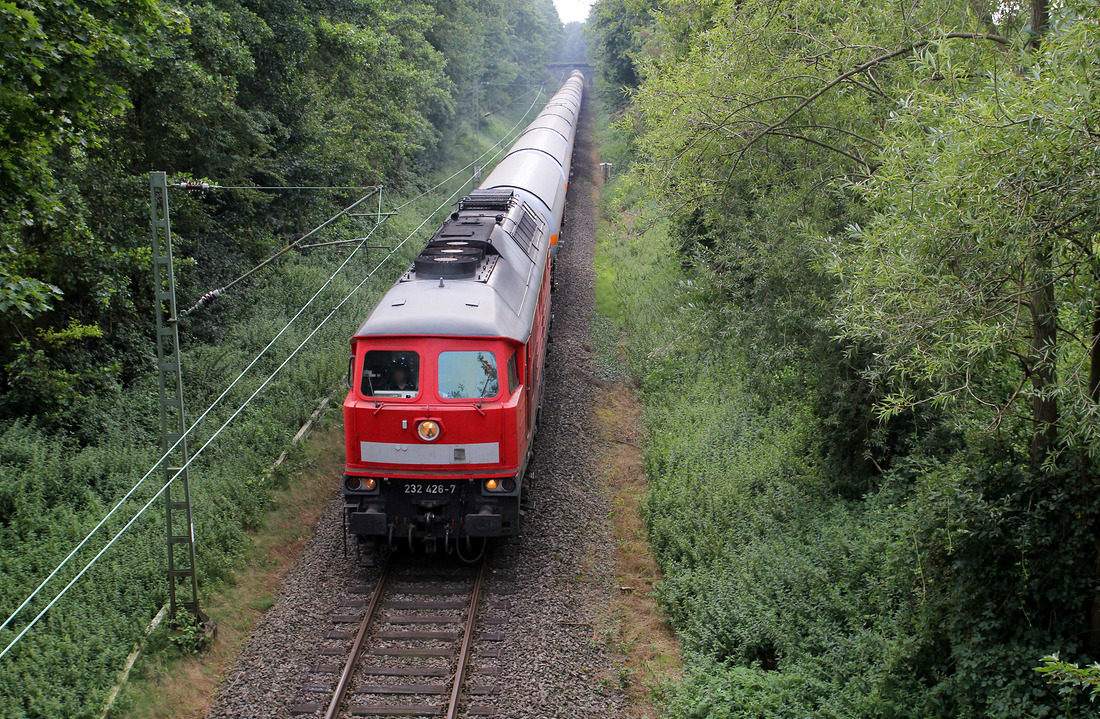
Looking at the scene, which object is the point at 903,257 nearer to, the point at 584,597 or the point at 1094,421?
the point at 1094,421

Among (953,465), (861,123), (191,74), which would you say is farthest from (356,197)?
(953,465)

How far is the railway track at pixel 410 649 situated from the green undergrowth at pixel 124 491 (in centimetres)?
194

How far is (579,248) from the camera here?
1038 inches

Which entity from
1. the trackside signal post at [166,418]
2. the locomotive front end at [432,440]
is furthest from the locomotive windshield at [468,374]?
the trackside signal post at [166,418]

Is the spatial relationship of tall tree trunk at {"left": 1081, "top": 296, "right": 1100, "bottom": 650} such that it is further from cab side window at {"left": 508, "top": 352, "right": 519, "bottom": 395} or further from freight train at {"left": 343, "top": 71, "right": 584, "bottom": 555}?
cab side window at {"left": 508, "top": 352, "right": 519, "bottom": 395}

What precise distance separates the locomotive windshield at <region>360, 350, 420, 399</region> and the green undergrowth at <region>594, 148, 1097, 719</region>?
3978 mm

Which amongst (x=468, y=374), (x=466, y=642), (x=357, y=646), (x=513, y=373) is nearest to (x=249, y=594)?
(x=357, y=646)

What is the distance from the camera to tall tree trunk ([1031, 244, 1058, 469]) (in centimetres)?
516

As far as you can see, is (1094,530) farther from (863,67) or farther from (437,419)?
(437,419)

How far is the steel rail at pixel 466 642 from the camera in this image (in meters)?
7.37

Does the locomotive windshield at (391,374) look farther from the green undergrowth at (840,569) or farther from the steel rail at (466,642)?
the green undergrowth at (840,569)

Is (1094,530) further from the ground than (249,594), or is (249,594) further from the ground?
(1094,530)

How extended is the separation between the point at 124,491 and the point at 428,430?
4510 mm

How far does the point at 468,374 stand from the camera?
9.13 metres
